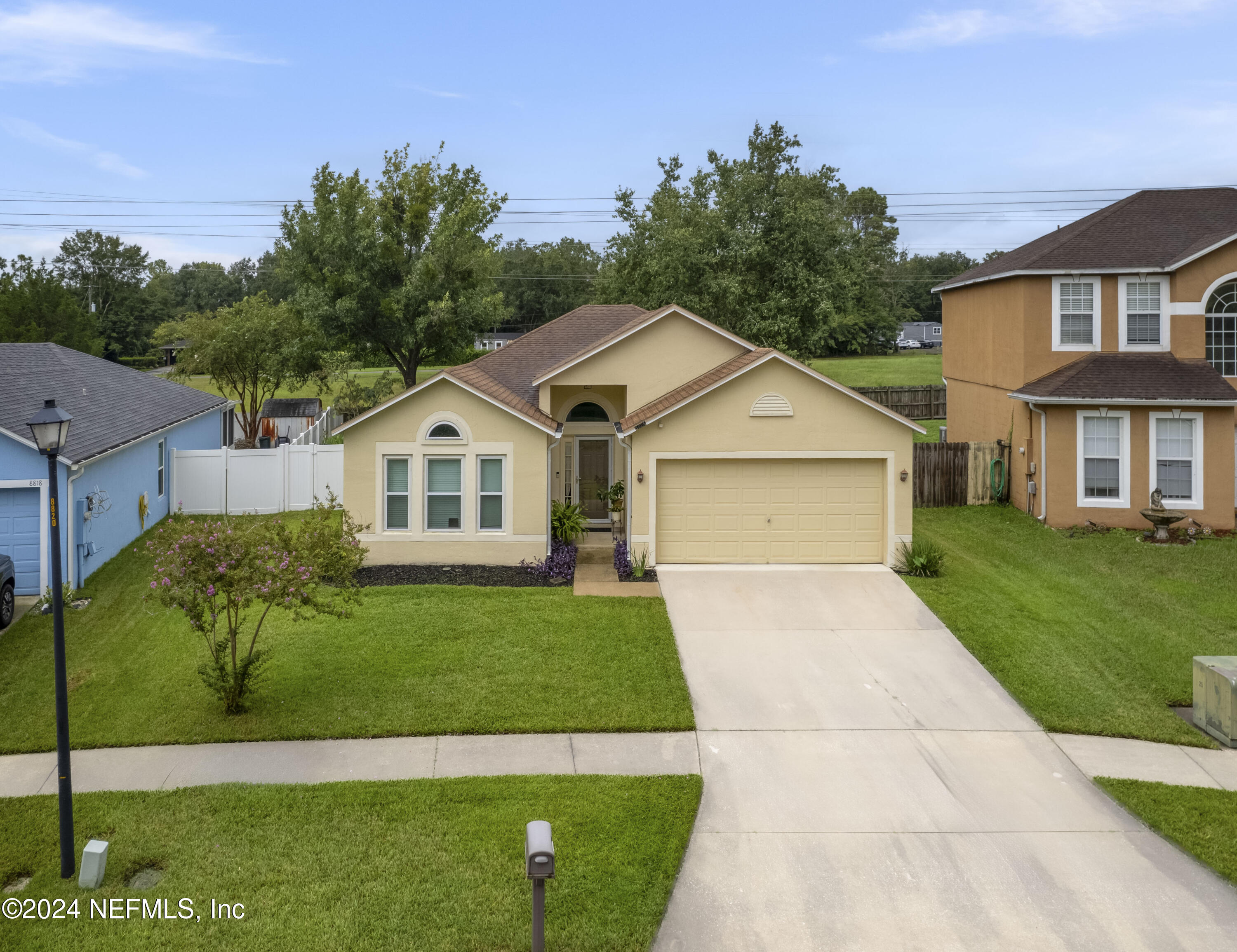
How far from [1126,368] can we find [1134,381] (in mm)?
653

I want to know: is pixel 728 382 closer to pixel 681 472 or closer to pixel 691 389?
pixel 691 389

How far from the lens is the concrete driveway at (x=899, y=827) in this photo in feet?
23.7

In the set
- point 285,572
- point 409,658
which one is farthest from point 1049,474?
point 285,572

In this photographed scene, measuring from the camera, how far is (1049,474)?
21.9 metres

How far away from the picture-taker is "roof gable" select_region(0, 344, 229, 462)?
17.0 meters

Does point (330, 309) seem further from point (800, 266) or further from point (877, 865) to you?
point (877, 865)

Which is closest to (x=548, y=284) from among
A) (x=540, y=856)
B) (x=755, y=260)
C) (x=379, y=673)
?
(x=755, y=260)

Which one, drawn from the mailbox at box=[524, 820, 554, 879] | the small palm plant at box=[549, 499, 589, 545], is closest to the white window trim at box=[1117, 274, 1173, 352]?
the small palm plant at box=[549, 499, 589, 545]

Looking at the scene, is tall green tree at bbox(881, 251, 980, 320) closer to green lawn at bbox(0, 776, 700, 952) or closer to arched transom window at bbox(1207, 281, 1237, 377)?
arched transom window at bbox(1207, 281, 1237, 377)

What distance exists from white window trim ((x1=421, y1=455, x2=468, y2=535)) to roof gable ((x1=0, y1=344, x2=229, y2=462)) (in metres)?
5.70

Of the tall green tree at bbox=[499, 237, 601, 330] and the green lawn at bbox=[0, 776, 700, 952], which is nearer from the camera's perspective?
the green lawn at bbox=[0, 776, 700, 952]

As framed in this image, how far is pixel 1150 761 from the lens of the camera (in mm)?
10320

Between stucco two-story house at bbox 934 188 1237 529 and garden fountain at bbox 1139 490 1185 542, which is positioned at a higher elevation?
stucco two-story house at bbox 934 188 1237 529

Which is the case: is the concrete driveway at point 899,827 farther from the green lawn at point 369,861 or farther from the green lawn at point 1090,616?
the green lawn at point 1090,616
